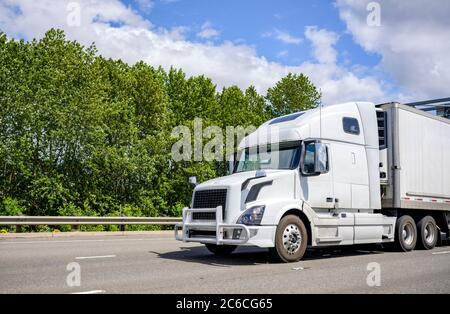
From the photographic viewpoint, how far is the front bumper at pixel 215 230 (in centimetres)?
909

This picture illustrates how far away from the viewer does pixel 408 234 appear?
12797 mm

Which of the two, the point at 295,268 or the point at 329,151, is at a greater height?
the point at 329,151

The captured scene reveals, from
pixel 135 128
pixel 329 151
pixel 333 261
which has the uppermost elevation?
pixel 135 128

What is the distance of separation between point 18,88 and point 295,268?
25.0 meters

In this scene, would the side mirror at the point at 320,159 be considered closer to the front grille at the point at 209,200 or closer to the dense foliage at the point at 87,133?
the front grille at the point at 209,200

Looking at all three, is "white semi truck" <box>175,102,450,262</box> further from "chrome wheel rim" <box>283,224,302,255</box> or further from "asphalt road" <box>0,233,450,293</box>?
"asphalt road" <box>0,233,450,293</box>

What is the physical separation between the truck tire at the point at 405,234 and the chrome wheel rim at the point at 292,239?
3947 millimetres

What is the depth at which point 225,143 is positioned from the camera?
128 feet

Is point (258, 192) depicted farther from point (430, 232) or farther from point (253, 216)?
point (430, 232)

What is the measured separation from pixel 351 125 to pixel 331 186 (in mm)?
1722

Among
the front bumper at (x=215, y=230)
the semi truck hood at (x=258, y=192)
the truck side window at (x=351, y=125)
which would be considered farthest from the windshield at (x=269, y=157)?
the front bumper at (x=215, y=230)

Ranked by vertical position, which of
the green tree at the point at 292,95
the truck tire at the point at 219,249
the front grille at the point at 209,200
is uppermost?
the green tree at the point at 292,95

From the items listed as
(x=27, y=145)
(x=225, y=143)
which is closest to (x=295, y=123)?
(x=27, y=145)
